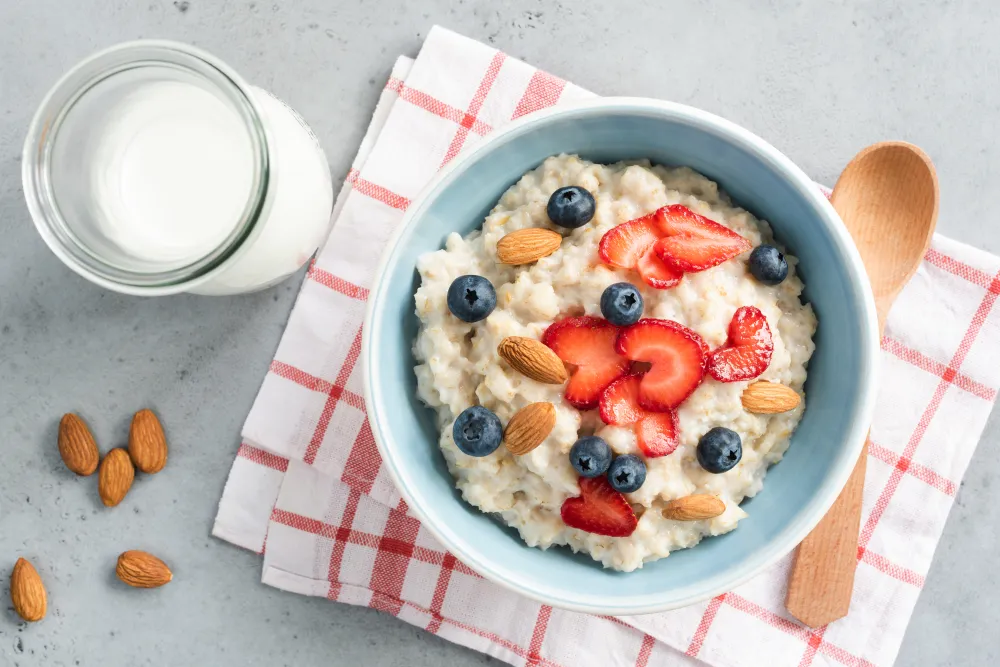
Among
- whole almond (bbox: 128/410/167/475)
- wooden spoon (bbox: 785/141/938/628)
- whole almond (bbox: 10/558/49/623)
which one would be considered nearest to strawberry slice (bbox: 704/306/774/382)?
wooden spoon (bbox: 785/141/938/628)

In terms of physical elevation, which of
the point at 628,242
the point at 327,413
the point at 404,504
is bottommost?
the point at 404,504

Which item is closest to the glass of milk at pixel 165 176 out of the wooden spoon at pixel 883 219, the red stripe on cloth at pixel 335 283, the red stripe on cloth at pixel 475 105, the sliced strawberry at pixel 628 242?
the red stripe on cloth at pixel 335 283

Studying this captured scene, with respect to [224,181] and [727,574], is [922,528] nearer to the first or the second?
[727,574]

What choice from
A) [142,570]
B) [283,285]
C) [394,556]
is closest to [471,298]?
[283,285]

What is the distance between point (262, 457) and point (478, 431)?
2.84 feet

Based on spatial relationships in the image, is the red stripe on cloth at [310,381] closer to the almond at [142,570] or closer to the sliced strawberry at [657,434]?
the almond at [142,570]

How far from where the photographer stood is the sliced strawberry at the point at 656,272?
1.63 meters

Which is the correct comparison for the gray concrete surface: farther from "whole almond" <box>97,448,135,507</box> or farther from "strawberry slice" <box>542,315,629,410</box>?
"strawberry slice" <box>542,315,629,410</box>

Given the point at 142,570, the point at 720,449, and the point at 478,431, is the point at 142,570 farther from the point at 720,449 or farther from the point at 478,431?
the point at 720,449

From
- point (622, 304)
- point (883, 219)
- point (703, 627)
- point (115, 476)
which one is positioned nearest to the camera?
point (622, 304)

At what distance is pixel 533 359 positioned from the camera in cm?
158

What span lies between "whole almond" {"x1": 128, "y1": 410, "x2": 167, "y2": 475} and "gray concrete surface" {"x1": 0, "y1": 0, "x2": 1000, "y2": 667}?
1.8 inches

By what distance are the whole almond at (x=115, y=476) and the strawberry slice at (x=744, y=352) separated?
1.51 m

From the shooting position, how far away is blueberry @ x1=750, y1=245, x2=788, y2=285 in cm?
167
